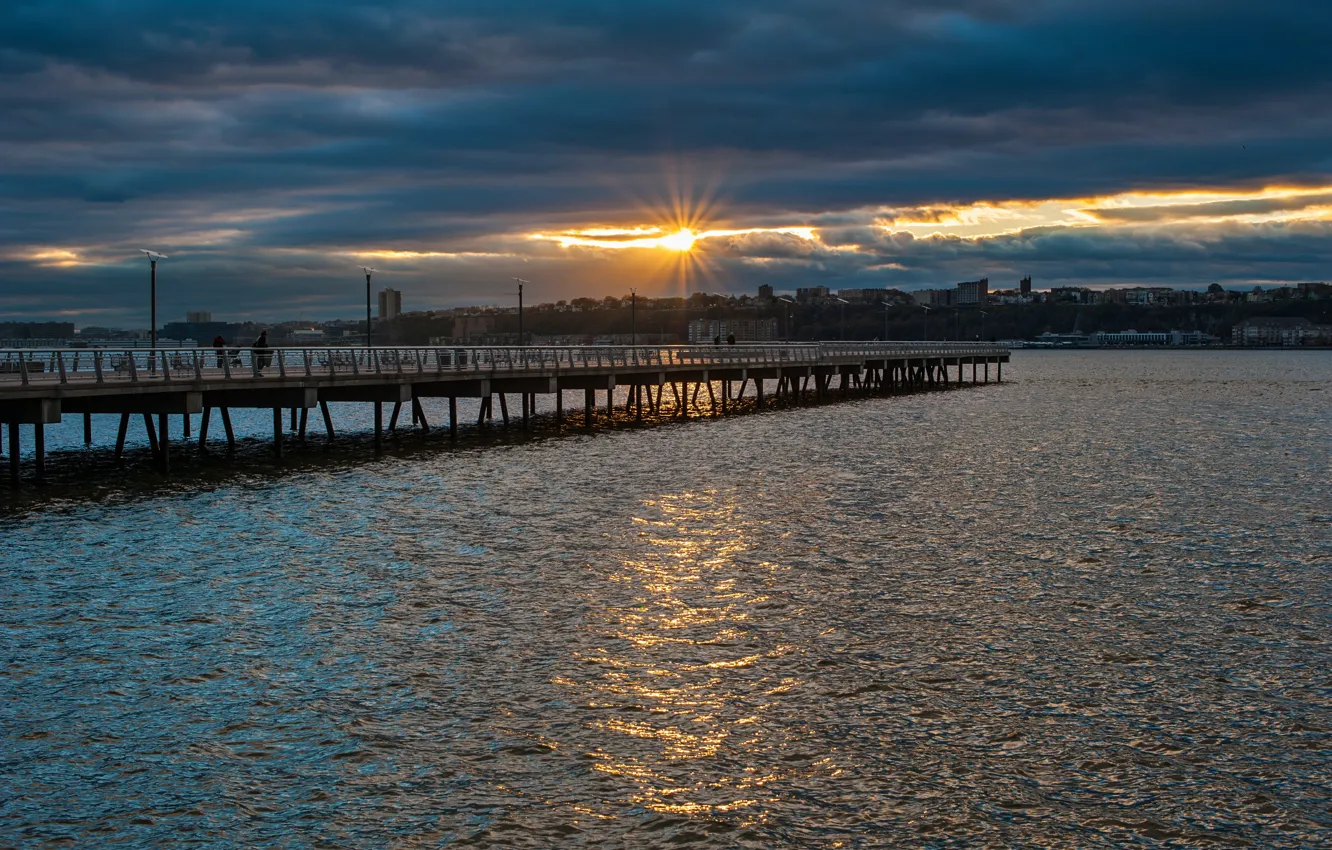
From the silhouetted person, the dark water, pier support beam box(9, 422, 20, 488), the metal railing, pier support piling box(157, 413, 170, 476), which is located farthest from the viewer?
the silhouetted person

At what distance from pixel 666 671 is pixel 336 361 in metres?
38.2

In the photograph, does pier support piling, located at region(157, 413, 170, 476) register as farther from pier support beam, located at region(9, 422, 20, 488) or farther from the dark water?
the dark water

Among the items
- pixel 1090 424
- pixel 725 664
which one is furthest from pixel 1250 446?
pixel 725 664

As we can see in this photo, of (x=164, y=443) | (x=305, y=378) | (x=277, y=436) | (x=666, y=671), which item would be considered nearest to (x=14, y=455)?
(x=164, y=443)

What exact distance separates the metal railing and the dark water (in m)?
6.38

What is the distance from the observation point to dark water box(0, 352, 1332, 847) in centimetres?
1262

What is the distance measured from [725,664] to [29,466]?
37.6m

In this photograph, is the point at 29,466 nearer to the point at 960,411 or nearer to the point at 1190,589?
the point at 1190,589

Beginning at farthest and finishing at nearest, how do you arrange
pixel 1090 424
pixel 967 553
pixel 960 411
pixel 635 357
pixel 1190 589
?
1. pixel 960 411
2. pixel 1090 424
3. pixel 635 357
4. pixel 967 553
5. pixel 1190 589

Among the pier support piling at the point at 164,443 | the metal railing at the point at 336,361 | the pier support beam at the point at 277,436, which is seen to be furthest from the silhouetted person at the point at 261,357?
the pier support piling at the point at 164,443

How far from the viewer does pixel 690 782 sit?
1332cm

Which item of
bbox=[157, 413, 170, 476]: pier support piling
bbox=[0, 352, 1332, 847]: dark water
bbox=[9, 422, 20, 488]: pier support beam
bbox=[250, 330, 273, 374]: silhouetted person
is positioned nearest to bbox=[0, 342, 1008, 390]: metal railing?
bbox=[250, 330, 273, 374]: silhouetted person

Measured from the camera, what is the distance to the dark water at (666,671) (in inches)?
497

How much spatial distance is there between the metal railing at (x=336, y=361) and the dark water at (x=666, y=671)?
6383mm
